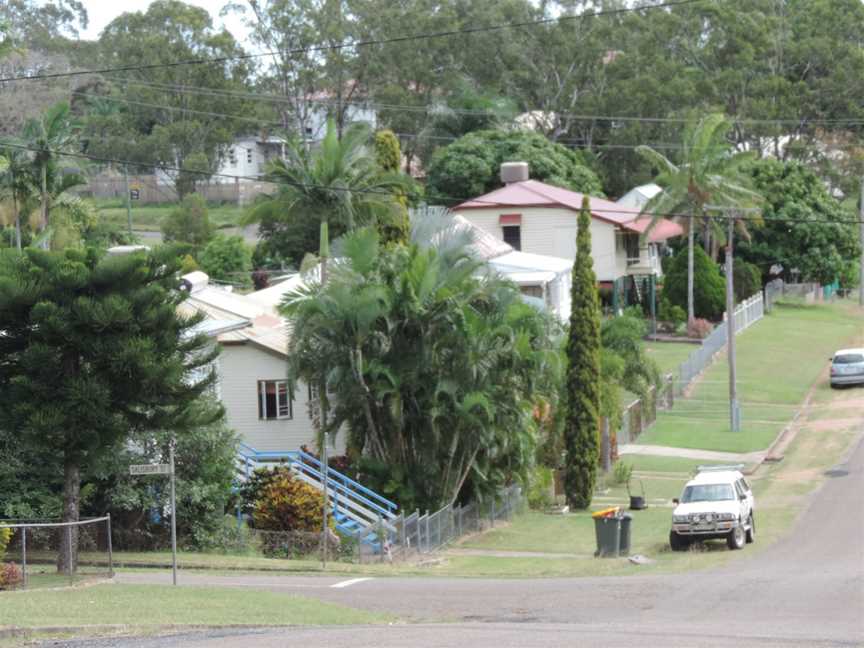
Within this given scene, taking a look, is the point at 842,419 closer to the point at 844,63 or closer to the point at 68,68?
the point at 844,63

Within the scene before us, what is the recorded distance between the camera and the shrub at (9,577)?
20297 mm

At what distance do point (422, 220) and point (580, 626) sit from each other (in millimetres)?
19455

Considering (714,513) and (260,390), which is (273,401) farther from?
(714,513)

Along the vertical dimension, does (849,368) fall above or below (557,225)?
below

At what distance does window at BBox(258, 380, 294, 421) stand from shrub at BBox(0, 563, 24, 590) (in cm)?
1885

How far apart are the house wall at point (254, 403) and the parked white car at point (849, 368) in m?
26.0

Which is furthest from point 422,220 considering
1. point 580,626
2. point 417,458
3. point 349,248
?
point 580,626

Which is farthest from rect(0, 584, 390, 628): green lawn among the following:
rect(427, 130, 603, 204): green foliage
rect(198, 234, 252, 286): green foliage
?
rect(427, 130, 603, 204): green foliage

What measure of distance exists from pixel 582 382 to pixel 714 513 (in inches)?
401

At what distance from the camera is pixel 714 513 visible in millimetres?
28344

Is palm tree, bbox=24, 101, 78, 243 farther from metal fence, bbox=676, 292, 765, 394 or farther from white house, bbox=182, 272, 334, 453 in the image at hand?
metal fence, bbox=676, 292, 765, 394

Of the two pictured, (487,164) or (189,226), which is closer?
(189,226)

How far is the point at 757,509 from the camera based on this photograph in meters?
34.8

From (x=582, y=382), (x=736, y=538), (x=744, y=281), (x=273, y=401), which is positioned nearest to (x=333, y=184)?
(x=273, y=401)
